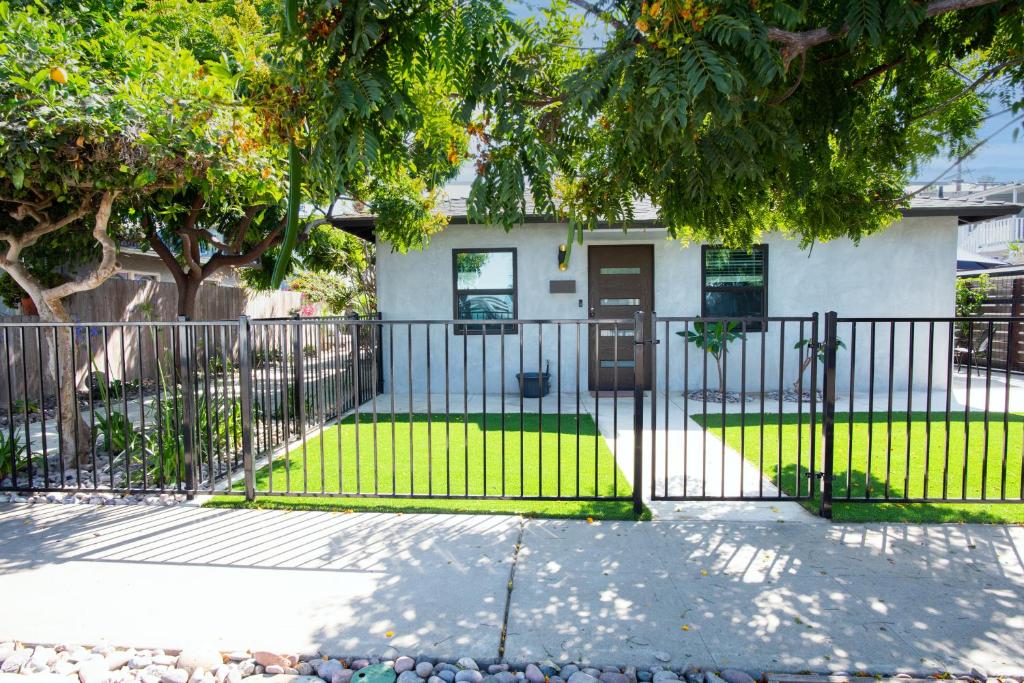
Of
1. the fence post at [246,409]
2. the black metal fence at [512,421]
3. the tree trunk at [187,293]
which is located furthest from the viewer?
the tree trunk at [187,293]

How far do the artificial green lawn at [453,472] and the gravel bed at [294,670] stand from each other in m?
1.50

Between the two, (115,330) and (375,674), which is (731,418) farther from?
(115,330)

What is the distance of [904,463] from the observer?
5719mm

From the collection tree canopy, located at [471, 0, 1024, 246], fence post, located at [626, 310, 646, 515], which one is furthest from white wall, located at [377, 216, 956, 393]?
fence post, located at [626, 310, 646, 515]

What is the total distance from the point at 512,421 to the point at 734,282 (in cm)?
465

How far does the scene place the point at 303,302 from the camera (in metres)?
18.4

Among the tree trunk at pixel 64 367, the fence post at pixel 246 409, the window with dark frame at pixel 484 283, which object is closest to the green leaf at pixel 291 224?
the fence post at pixel 246 409

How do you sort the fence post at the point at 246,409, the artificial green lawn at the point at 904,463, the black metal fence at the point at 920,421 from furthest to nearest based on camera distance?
the fence post at the point at 246,409, the artificial green lawn at the point at 904,463, the black metal fence at the point at 920,421

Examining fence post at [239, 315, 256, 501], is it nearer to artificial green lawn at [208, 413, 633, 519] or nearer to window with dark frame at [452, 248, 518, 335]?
artificial green lawn at [208, 413, 633, 519]

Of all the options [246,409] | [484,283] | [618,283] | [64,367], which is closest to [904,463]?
[618,283]

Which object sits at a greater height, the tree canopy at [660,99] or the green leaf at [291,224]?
the tree canopy at [660,99]

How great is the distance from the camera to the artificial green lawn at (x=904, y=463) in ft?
13.8

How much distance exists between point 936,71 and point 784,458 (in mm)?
3342

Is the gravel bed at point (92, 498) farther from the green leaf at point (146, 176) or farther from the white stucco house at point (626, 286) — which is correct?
the white stucco house at point (626, 286)
